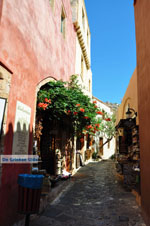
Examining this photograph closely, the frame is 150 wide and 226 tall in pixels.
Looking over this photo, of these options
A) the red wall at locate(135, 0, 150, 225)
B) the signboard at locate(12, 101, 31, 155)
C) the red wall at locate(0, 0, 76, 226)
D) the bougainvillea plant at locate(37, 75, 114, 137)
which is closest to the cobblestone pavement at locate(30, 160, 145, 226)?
the red wall at locate(135, 0, 150, 225)

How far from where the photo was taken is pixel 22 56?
4156 millimetres

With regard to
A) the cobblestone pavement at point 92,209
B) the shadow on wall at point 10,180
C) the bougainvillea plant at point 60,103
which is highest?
the bougainvillea plant at point 60,103

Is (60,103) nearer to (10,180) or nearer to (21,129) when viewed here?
(21,129)

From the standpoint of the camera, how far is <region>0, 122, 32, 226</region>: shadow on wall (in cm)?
326

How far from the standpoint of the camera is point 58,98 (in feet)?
20.1

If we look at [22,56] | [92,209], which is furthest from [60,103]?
[92,209]

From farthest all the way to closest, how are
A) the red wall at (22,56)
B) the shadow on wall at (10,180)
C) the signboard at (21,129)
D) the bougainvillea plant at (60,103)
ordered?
the bougainvillea plant at (60,103) < the signboard at (21,129) < the red wall at (22,56) < the shadow on wall at (10,180)

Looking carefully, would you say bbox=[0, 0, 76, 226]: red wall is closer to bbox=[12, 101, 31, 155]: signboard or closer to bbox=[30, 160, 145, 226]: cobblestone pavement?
bbox=[12, 101, 31, 155]: signboard

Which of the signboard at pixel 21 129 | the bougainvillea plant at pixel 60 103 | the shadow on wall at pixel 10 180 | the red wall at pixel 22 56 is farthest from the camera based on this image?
the bougainvillea plant at pixel 60 103

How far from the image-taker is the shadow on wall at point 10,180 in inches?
128

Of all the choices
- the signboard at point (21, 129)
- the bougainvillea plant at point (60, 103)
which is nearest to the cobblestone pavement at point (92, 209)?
the signboard at point (21, 129)

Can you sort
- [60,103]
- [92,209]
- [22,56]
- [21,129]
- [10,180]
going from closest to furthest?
1. [10,180]
2. [21,129]
3. [22,56]
4. [92,209]
5. [60,103]

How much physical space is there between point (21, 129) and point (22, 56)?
164 cm

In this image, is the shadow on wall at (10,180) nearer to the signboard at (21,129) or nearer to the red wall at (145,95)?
the signboard at (21,129)
